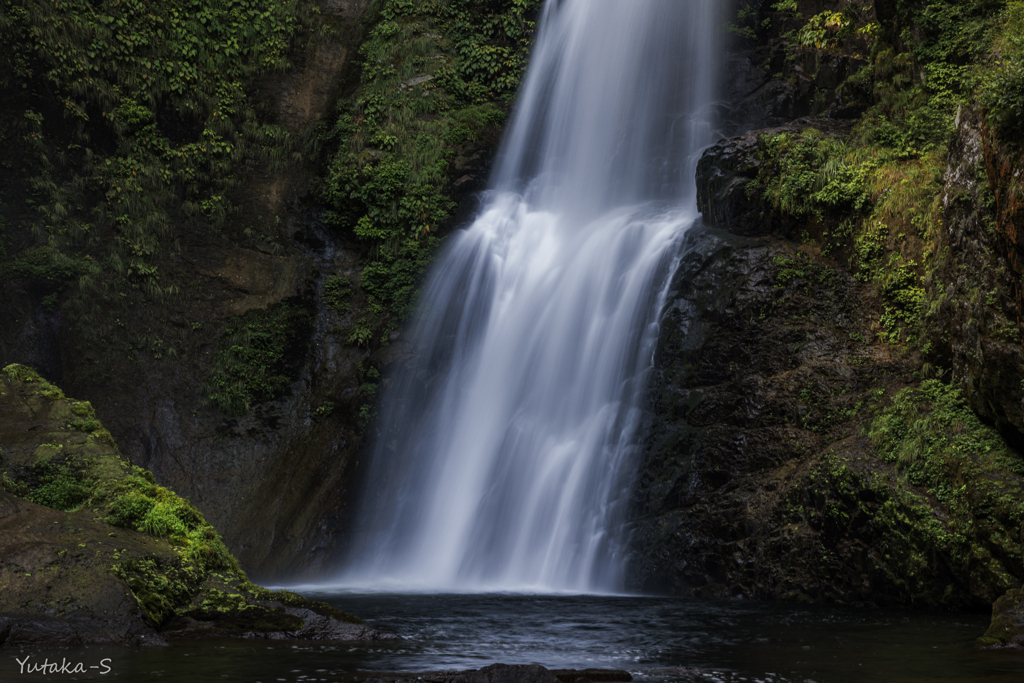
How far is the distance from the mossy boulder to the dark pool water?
0.40 m

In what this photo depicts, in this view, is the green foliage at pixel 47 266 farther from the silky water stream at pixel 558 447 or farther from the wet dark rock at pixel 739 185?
the wet dark rock at pixel 739 185

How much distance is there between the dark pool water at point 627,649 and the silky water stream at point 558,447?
0.04 metres

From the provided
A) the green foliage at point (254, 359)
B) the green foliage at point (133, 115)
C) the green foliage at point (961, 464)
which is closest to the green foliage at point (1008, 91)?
the green foliage at point (961, 464)

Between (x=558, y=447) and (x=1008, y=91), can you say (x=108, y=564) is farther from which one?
(x=1008, y=91)

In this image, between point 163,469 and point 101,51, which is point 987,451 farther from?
point 101,51

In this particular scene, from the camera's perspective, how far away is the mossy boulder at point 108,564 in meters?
5.75

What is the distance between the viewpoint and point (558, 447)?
12516mm

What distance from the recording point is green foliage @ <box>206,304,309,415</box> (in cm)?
1645

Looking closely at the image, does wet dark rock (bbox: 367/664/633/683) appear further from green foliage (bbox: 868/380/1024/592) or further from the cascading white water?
the cascading white water

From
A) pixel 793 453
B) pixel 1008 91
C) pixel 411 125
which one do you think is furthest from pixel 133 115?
pixel 1008 91

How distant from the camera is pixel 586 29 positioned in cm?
2133

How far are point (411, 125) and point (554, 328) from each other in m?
8.20

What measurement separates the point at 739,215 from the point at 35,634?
11363 millimetres

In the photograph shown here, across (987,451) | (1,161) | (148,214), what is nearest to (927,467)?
(987,451)
